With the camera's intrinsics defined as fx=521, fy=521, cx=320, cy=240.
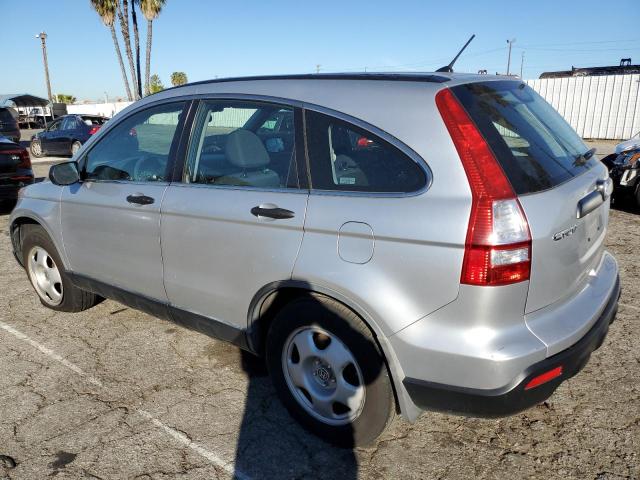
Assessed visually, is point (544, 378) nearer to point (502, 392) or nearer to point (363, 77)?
point (502, 392)

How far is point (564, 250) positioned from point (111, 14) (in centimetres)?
3143

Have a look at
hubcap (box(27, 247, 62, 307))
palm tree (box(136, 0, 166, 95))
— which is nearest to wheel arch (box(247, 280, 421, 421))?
hubcap (box(27, 247, 62, 307))

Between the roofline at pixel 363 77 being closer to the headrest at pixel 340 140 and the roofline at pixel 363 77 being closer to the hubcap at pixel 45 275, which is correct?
the headrest at pixel 340 140

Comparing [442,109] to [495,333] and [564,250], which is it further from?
[495,333]

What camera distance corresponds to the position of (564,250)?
2236 mm

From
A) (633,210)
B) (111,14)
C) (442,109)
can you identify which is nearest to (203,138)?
(442,109)

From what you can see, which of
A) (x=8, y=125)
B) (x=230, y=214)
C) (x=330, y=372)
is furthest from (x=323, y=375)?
(x=8, y=125)

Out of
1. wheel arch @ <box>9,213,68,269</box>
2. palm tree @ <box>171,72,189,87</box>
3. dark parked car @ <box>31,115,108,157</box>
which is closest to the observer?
wheel arch @ <box>9,213,68,269</box>

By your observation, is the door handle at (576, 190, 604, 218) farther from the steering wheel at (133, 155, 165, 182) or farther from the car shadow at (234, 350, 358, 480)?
the steering wheel at (133, 155, 165, 182)

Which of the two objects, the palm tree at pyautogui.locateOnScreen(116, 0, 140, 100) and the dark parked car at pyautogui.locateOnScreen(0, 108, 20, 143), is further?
the palm tree at pyautogui.locateOnScreen(116, 0, 140, 100)

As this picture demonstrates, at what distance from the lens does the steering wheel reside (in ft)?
10.6

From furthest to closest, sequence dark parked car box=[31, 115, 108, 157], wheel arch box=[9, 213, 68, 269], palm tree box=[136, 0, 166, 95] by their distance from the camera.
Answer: palm tree box=[136, 0, 166, 95] → dark parked car box=[31, 115, 108, 157] → wheel arch box=[9, 213, 68, 269]

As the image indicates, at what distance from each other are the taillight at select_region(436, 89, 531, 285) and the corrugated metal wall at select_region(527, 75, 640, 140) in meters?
21.0

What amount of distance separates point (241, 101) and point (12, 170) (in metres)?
7.02
